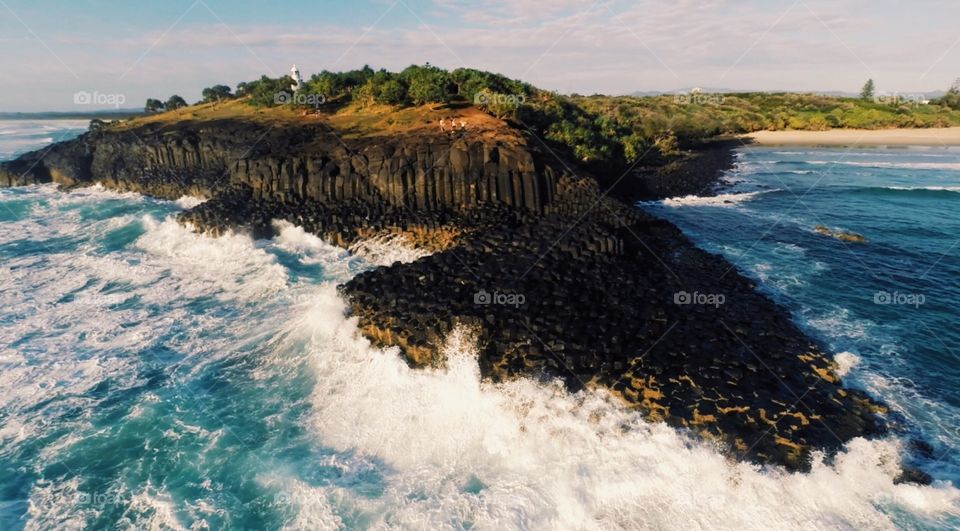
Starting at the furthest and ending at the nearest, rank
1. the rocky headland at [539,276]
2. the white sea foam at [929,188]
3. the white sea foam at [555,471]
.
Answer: the white sea foam at [929,188]
the rocky headland at [539,276]
the white sea foam at [555,471]

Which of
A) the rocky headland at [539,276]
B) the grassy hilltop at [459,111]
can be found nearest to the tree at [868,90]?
the grassy hilltop at [459,111]

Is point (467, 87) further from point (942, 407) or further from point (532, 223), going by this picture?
point (942, 407)

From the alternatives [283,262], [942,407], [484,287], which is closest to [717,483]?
[942,407]

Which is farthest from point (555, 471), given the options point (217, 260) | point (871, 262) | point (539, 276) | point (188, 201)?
point (188, 201)

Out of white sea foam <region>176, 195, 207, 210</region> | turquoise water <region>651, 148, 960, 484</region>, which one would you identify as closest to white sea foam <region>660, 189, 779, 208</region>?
turquoise water <region>651, 148, 960, 484</region>

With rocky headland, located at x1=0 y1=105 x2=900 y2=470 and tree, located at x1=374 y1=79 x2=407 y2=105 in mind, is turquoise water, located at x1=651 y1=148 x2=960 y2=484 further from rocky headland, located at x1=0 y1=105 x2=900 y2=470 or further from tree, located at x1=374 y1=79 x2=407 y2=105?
tree, located at x1=374 y1=79 x2=407 y2=105

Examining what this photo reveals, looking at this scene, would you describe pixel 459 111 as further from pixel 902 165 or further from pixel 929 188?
pixel 902 165

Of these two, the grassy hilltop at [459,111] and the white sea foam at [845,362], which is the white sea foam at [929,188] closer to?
the grassy hilltop at [459,111]
